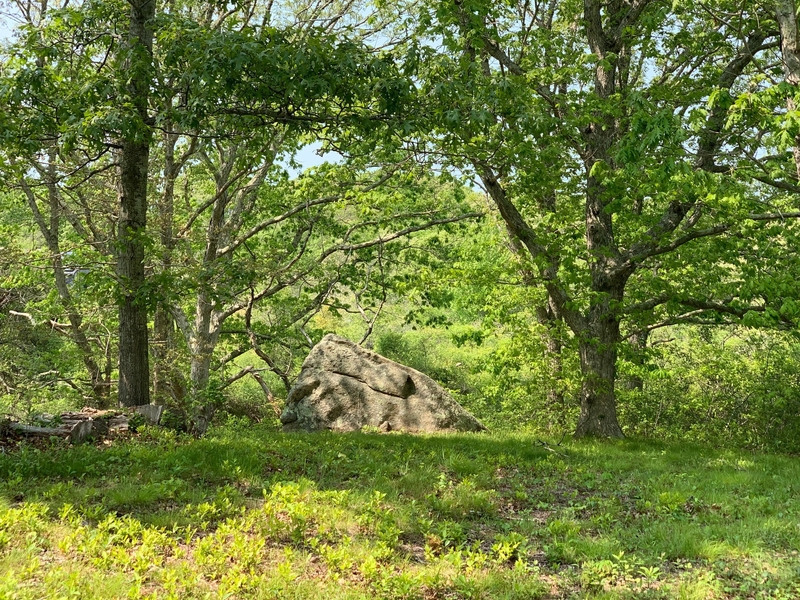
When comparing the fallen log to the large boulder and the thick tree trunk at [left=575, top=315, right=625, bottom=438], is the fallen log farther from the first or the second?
the thick tree trunk at [left=575, top=315, right=625, bottom=438]

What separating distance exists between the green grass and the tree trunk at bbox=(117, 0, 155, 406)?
137cm

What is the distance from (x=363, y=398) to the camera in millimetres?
12094

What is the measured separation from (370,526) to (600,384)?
26.5 ft

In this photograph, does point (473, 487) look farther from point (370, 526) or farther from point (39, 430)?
point (39, 430)

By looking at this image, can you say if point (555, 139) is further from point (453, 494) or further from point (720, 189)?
point (453, 494)

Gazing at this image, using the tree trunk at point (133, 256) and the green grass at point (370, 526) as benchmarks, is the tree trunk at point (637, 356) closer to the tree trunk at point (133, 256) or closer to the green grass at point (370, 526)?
the green grass at point (370, 526)

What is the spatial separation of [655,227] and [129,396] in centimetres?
977

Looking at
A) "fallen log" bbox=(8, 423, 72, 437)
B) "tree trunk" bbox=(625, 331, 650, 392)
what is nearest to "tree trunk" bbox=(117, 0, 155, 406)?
"fallen log" bbox=(8, 423, 72, 437)

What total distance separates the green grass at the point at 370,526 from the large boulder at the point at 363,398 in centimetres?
343

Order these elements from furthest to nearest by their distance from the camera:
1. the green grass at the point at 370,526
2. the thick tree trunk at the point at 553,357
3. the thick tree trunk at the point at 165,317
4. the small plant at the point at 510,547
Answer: the thick tree trunk at the point at 553,357 < the thick tree trunk at the point at 165,317 < the small plant at the point at 510,547 < the green grass at the point at 370,526

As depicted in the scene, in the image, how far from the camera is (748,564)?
15.9 feet

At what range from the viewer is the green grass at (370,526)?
4.15 m

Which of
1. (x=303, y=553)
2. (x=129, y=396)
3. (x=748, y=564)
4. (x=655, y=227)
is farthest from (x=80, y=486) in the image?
(x=655, y=227)

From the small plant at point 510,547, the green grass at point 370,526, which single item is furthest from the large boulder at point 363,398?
the small plant at point 510,547
